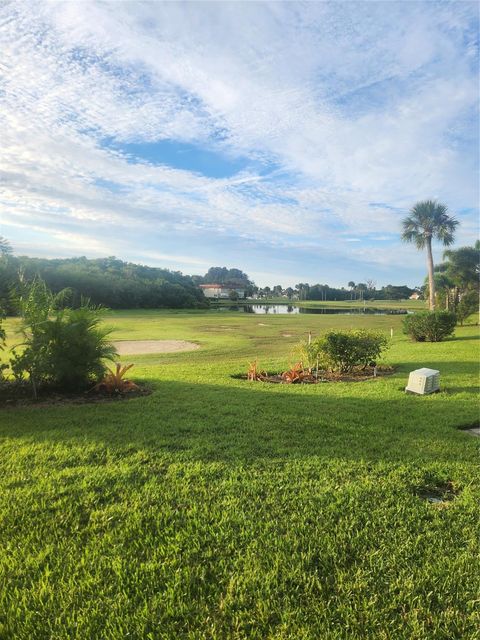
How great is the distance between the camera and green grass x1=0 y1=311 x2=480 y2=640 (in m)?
2.01

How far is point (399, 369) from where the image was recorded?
1006 centimetres

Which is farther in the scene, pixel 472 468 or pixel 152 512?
pixel 472 468

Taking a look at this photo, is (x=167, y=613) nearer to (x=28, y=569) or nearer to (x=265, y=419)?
(x=28, y=569)

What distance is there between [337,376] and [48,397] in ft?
20.1

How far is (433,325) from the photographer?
17.2 m

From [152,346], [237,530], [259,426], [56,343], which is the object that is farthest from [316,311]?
[237,530]

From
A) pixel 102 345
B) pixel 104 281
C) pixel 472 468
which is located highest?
pixel 104 281

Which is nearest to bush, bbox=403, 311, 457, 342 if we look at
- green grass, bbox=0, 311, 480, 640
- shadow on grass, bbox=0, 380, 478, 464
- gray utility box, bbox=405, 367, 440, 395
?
gray utility box, bbox=405, 367, 440, 395

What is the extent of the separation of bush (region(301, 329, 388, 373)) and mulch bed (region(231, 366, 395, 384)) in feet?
0.72

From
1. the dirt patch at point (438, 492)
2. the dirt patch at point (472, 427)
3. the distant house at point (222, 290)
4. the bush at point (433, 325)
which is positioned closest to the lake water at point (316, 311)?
the bush at point (433, 325)

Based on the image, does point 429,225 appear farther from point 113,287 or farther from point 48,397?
point 113,287

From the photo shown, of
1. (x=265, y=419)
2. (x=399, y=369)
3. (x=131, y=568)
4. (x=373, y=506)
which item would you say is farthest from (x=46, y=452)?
(x=399, y=369)

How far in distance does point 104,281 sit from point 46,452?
68.2 meters

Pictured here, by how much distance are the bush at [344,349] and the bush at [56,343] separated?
489 centimetres
